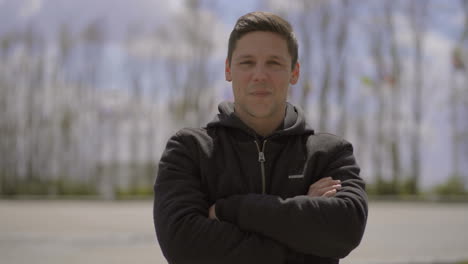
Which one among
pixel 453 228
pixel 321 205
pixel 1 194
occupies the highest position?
pixel 321 205

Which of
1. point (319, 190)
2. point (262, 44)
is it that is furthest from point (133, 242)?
point (262, 44)

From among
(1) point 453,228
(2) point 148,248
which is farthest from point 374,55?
(2) point 148,248

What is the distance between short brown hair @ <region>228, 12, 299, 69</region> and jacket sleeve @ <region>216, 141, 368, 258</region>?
61cm

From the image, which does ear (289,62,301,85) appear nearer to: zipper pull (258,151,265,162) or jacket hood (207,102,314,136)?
jacket hood (207,102,314,136)

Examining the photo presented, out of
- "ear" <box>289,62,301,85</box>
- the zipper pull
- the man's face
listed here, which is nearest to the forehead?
the man's face

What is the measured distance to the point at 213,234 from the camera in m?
2.09

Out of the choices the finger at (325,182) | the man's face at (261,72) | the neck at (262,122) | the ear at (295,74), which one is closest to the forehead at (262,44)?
the man's face at (261,72)

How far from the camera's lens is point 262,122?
2.30 m

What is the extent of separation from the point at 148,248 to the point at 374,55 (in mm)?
23113

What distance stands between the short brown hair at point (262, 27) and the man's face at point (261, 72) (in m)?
0.02

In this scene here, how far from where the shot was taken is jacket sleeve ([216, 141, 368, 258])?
6.85ft

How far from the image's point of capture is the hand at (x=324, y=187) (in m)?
2.21

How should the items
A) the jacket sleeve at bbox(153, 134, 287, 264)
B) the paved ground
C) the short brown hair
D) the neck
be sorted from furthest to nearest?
1. the paved ground
2. the neck
3. the short brown hair
4. the jacket sleeve at bbox(153, 134, 287, 264)

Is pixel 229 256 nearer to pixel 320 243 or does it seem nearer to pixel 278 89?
pixel 320 243
